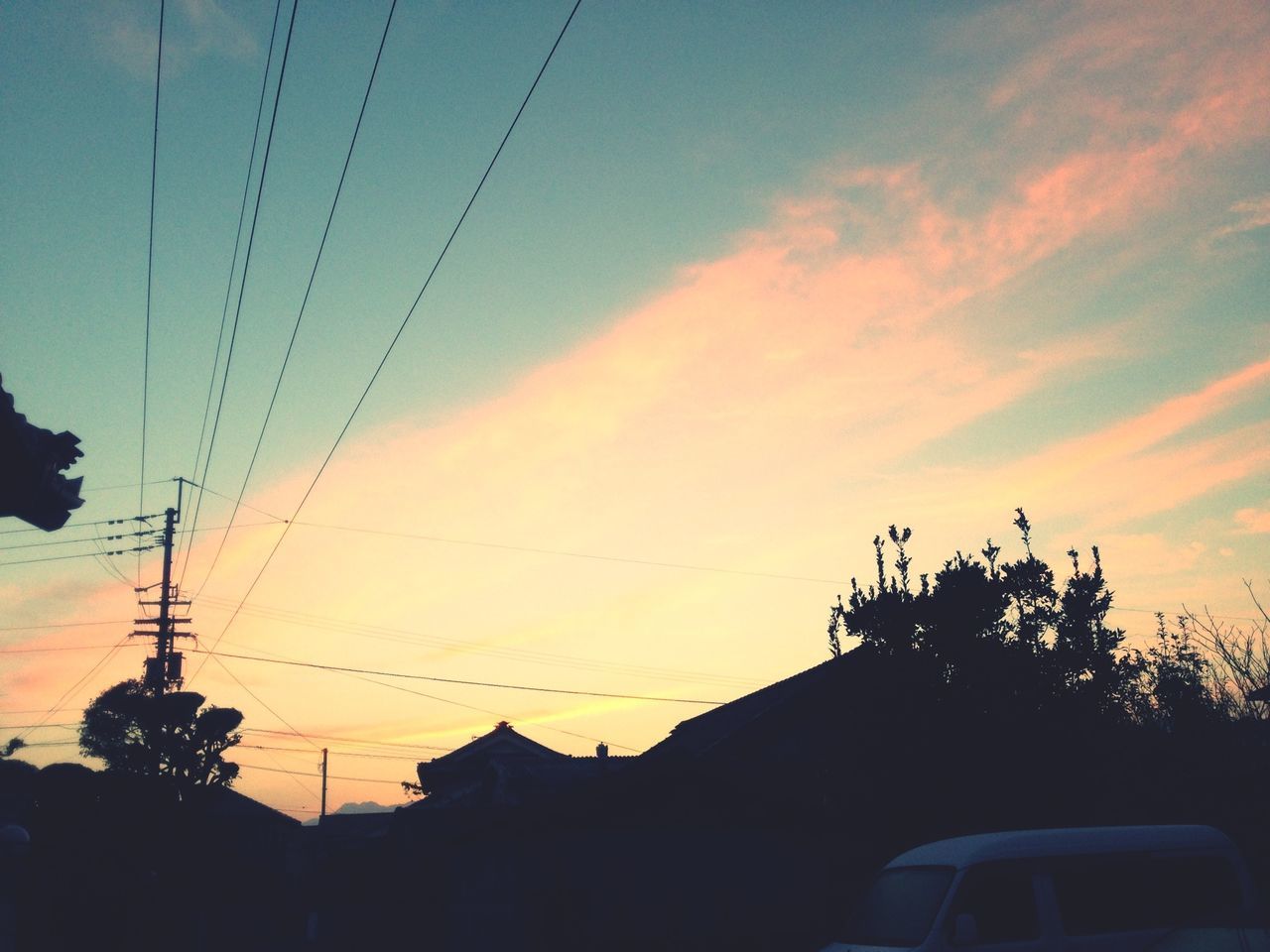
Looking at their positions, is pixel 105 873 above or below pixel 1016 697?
below

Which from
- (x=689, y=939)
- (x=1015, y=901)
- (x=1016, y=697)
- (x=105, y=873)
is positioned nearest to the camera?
(x=1015, y=901)

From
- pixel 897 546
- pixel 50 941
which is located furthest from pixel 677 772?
pixel 50 941

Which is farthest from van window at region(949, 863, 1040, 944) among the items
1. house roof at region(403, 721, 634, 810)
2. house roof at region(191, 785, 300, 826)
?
house roof at region(191, 785, 300, 826)

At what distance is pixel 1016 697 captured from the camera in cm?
1429

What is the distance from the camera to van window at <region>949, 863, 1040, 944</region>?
28.7 feet

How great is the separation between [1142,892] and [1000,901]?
1684 millimetres

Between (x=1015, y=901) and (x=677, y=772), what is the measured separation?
7.88m

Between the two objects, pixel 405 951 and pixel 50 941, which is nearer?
pixel 50 941

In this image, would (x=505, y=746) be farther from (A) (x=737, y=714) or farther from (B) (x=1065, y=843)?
(B) (x=1065, y=843)

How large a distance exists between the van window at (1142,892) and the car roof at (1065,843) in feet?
0.42

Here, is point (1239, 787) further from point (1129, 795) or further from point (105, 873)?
point (105, 873)

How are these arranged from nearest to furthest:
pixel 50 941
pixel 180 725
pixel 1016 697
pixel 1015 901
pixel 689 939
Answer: pixel 1015 901, pixel 1016 697, pixel 689 939, pixel 50 941, pixel 180 725

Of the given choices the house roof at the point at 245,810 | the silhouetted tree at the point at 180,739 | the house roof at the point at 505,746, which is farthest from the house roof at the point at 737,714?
the house roof at the point at 245,810

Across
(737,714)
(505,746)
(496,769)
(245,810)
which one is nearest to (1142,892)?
(737,714)
